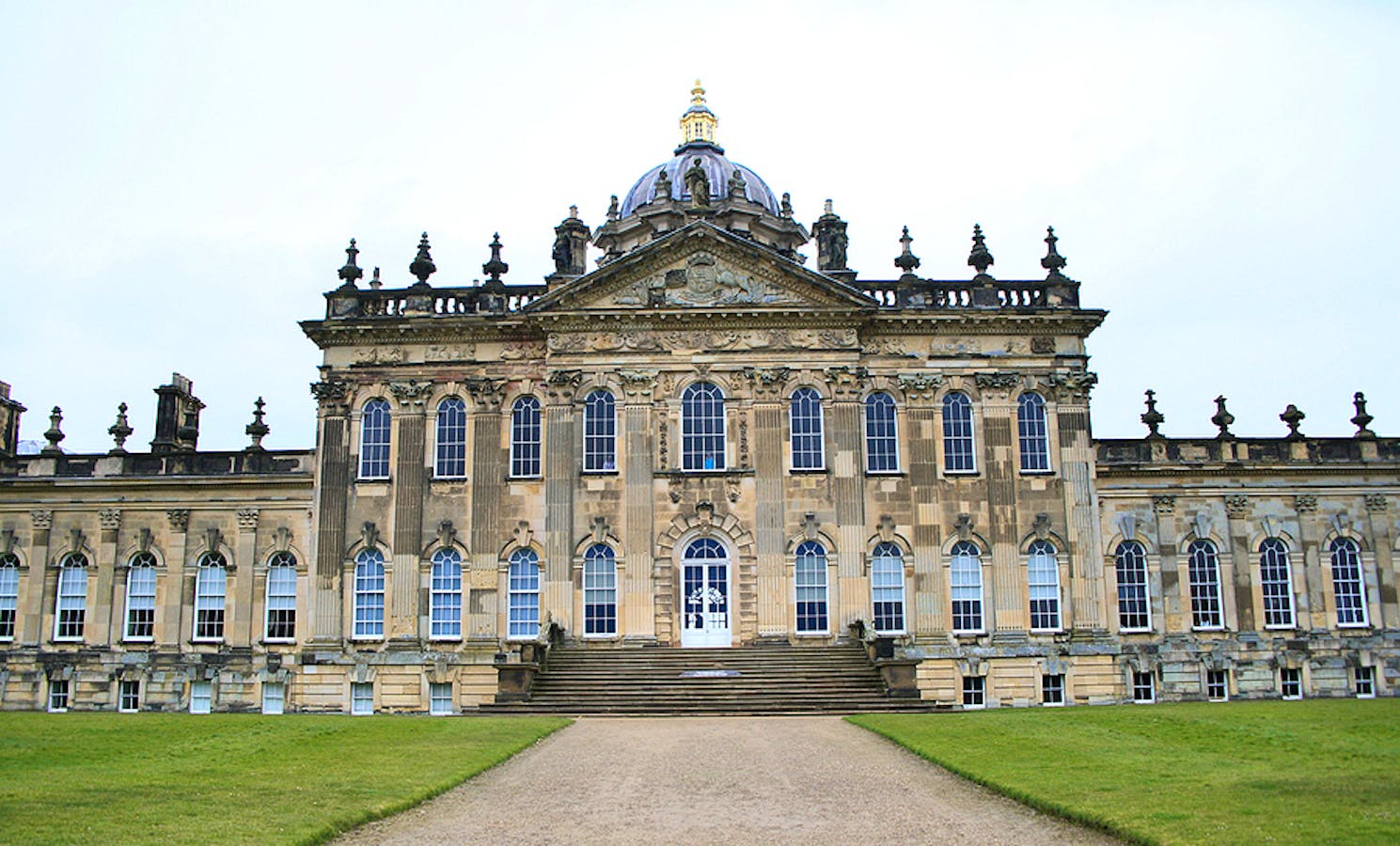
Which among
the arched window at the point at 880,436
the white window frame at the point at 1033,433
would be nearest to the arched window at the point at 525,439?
the arched window at the point at 880,436

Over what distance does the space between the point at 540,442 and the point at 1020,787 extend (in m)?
22.1

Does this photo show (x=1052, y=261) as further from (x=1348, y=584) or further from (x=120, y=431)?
(x=120, y=431)

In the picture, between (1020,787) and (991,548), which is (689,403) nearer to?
(991,548)

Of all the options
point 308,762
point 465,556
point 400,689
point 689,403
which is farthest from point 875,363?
point 308,762

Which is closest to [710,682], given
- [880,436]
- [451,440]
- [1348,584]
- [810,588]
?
[810,588]

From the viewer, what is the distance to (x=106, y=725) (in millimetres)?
24688

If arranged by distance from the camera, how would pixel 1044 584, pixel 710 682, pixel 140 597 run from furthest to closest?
1. pixel 140 597
2. pixel 1044 584
3. pixel 710 682

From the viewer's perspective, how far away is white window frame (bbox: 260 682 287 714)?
3372 cm

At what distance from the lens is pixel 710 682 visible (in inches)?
1152

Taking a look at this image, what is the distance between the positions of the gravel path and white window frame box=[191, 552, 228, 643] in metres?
17.9

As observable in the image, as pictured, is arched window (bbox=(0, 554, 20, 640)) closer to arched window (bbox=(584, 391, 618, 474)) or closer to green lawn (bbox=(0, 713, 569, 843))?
green lawn (bbox=(0, 713, 569, 843))

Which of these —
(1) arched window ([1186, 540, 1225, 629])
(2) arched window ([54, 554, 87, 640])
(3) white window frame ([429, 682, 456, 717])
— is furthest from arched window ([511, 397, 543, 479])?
(1) arched window ([1186, 540, 1225, 629])

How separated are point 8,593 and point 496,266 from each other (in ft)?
56.3

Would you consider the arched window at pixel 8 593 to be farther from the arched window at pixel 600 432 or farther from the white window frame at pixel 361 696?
the arched window at pixel 600 432
